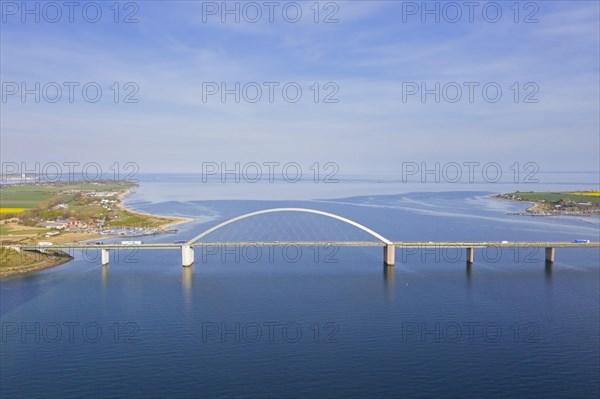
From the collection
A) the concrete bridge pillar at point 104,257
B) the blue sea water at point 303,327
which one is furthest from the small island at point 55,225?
the concrete bridge pillar at point 104,257

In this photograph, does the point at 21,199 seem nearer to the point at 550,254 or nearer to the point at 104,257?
the point at 104,257

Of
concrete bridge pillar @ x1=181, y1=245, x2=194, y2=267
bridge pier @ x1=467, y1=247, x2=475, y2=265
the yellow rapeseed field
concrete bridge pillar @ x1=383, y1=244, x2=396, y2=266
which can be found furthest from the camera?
the yellow rapeseed field

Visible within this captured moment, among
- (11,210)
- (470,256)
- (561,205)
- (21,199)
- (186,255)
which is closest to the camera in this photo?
(186,255)

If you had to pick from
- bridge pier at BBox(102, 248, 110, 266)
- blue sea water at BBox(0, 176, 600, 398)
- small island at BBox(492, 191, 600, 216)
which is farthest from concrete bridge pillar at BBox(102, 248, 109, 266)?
small island at BBox(492, 191, 600, 216)

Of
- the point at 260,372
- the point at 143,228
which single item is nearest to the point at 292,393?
the point at 260,372

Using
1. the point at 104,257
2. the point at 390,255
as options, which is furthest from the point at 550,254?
the point at 104,257

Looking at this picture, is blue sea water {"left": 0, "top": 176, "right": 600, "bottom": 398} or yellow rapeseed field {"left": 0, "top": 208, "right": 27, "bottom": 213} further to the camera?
yellow rapeseed field {"left": 0, "top": 208, "right": 27, "bottom": 213}

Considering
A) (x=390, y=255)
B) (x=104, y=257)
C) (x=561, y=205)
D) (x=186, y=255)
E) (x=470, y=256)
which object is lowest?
(x=470, y=256)

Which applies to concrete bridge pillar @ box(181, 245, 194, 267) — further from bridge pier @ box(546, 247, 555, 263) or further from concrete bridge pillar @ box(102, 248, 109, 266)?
bridge pier @ box(546, 247, 555, 263)
